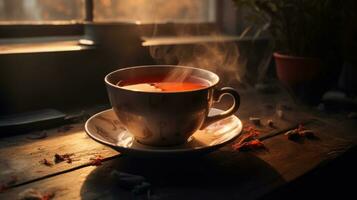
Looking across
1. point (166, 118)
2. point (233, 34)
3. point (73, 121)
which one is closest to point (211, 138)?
point (166, 118)

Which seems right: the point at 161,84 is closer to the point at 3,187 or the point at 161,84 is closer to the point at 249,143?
the point at 249,143

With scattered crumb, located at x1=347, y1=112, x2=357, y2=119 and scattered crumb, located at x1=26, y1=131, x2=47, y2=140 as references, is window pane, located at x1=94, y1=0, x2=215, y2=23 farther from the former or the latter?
scattered crumb, located at x1=347, y1=112, x2=357, y2=119

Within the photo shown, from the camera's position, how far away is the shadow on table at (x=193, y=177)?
562mm

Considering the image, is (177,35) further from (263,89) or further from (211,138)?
(211,138)

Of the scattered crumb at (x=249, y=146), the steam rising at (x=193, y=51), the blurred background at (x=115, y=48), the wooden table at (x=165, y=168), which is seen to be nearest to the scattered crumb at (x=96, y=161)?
the wooden table at (x=165, y=168)

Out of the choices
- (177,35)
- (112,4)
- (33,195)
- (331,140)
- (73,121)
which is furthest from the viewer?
(177,35)

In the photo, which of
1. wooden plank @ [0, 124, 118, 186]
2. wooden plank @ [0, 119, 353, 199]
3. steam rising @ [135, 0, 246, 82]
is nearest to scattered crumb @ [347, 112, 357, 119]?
wooden plank @ [0, 119, 353, 199]

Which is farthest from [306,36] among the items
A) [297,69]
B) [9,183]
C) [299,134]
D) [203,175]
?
[9,183]

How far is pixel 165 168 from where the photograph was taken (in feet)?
2.11

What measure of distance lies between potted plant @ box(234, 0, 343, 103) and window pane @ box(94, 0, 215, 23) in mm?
466

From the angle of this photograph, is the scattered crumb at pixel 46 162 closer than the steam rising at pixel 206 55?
Yes

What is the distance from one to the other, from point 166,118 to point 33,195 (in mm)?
226

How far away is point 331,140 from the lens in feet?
2.67

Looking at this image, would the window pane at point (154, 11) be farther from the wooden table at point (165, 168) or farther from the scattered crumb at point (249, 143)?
the scattered crumb at point (249, 143)
